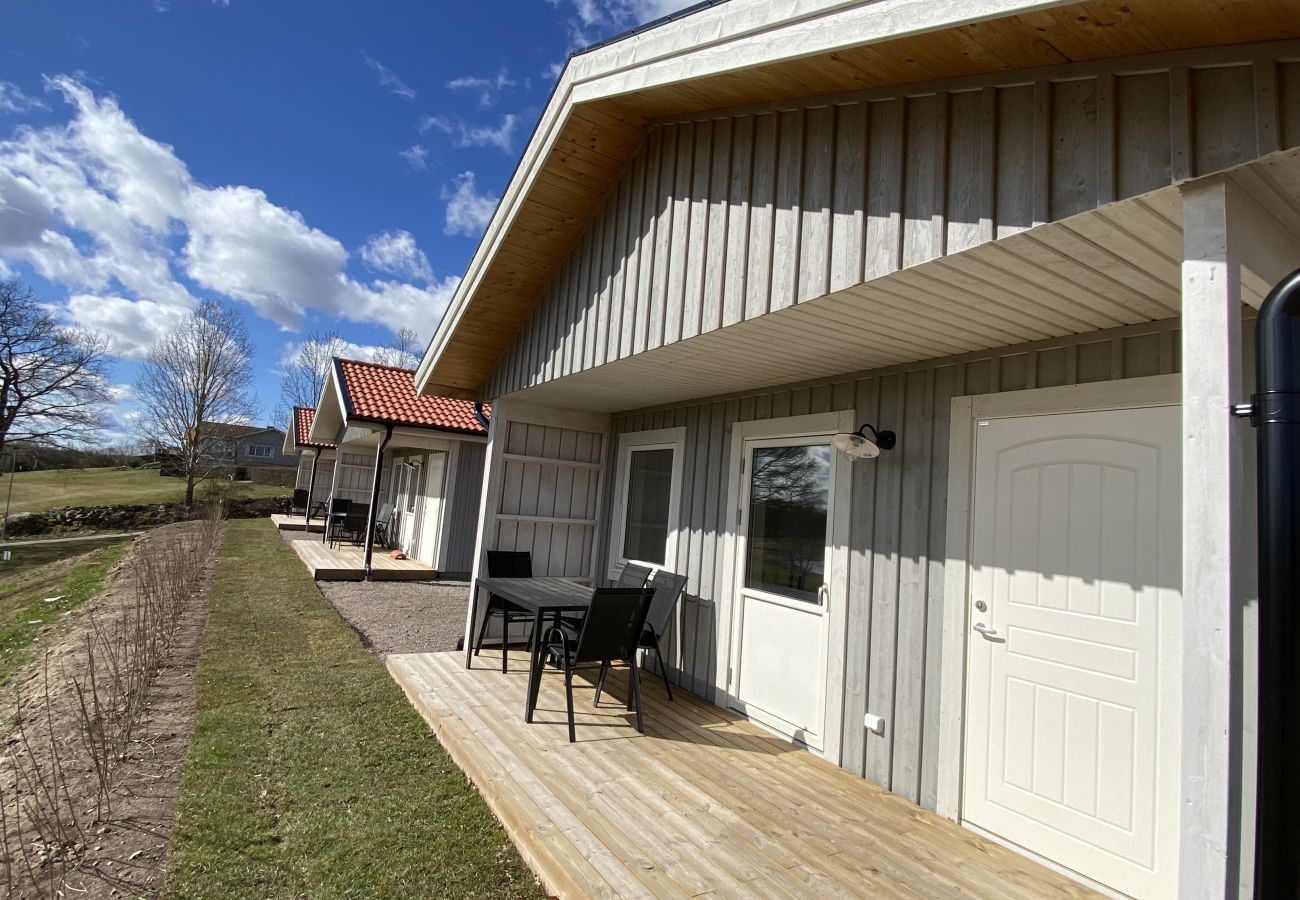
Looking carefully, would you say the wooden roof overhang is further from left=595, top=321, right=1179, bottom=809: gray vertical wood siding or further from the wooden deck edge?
the wooden deck edge

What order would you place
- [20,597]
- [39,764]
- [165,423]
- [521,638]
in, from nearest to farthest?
[39,764]
[521,638]
[20,597]
[165,423]

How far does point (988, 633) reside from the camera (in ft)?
9.10

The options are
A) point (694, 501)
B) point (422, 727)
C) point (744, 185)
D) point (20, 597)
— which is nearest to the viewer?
point (744, 185)

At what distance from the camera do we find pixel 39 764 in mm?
3299

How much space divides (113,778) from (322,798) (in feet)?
3.57

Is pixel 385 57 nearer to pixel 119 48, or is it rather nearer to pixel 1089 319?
pixel 119 48

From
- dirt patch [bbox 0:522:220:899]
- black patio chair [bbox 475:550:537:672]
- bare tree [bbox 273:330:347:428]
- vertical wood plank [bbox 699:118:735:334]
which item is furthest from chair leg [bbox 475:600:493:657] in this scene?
bare tree [bbox 273:330:347:428]

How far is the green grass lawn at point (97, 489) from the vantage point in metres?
24.1

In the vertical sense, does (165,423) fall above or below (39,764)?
above

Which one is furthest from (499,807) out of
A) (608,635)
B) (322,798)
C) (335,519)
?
(335,519)

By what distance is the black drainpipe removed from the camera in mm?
1121

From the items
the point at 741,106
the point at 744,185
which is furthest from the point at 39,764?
the point at 741,106

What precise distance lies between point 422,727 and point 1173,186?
13.8ft

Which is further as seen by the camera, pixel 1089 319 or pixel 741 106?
pixel 741 106
